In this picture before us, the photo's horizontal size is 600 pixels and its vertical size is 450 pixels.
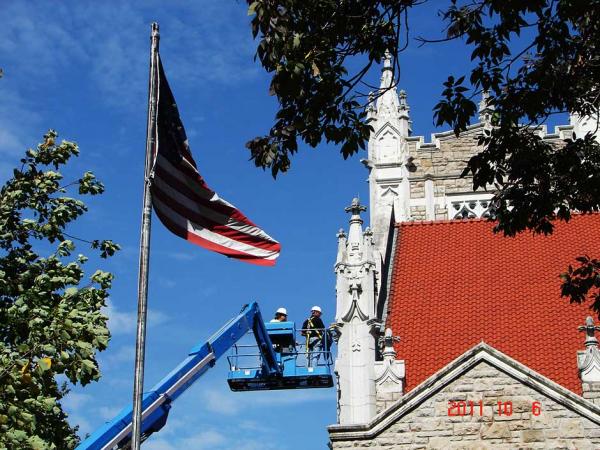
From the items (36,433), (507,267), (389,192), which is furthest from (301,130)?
(389,192)

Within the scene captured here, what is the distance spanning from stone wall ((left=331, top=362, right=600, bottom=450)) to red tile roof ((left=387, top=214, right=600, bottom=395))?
4.65 ft

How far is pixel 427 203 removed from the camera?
2770 cm

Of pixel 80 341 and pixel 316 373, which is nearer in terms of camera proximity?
pixel 80 341

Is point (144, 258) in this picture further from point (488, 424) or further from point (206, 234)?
point (488, 424)

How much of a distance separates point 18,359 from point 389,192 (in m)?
15.0

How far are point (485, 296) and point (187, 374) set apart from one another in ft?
21.2

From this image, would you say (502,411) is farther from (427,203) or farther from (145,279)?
(427,203)

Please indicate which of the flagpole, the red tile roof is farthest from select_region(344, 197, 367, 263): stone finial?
the flagpole

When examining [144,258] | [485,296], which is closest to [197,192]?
[144,258]

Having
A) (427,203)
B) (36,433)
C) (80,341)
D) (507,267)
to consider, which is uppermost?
(427,203)

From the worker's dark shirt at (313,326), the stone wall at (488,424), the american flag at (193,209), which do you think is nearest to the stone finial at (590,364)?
the stone wall at (488,424)

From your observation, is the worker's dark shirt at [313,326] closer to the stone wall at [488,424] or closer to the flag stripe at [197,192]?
the stone wall at [488,424]

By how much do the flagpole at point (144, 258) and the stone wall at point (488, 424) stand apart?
238 inches

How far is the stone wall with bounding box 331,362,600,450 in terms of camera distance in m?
17.2
